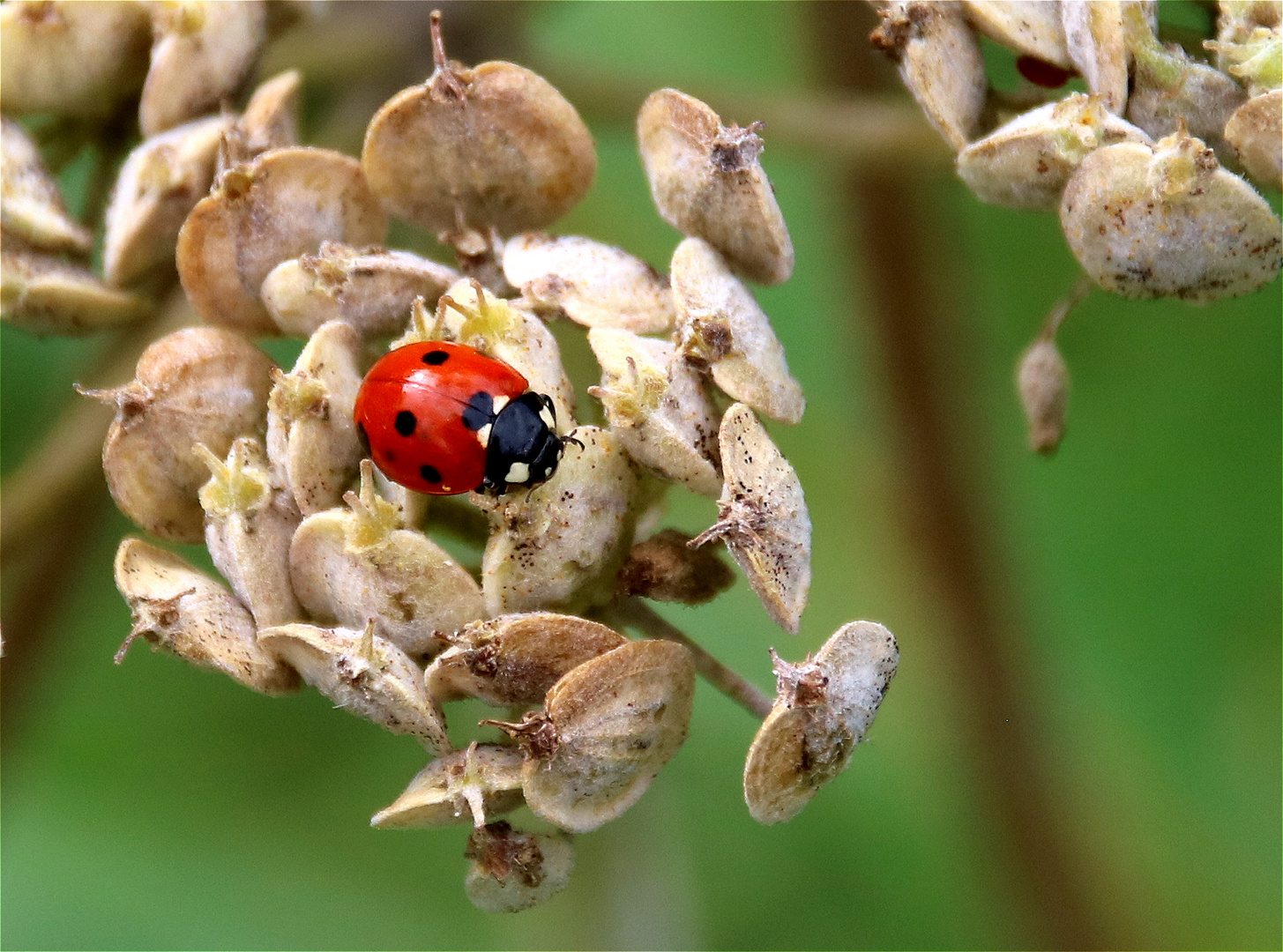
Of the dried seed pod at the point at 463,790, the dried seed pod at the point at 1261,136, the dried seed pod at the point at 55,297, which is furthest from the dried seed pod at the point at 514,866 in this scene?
the dried seed pod at the point at 1261,136

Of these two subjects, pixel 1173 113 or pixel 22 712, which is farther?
pixel 22 712

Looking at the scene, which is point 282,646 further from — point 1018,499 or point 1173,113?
point 1018,499

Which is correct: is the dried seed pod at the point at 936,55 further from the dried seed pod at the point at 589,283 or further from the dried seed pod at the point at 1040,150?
the dried seed pod at the point at 589,283

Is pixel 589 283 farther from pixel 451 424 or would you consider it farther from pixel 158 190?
pixel 158 190

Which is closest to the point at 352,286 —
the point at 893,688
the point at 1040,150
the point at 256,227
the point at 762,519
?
the point at 256,227

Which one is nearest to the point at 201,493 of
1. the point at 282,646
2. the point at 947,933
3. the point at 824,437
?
the point at 282,646

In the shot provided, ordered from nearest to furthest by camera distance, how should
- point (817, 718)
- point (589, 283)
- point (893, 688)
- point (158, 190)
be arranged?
1. point (817, 718)
2. point (589, 283)
3. point (158, 190)
4. point (893, 688)
